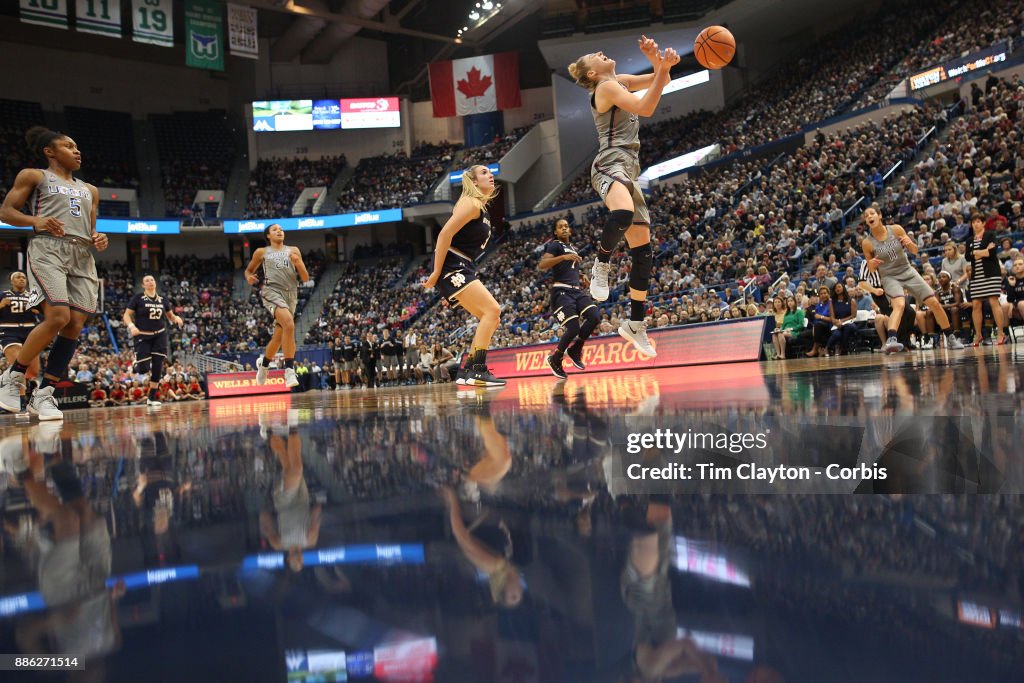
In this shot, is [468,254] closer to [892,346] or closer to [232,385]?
[892,346]

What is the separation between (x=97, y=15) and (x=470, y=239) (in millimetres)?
24244

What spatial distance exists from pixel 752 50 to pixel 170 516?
31.7 metres

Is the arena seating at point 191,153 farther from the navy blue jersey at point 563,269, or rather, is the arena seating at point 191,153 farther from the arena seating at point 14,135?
the navy blue jersey at point 563,269

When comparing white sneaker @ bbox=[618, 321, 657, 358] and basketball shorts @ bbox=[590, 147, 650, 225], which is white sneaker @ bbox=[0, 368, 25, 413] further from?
white sneaker @ bbox=[618, 321, 657, 358]

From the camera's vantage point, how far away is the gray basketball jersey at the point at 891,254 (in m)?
6.96

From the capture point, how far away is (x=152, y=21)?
2453 centimetres

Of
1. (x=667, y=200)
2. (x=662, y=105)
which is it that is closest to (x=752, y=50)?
(x=662, y=105)

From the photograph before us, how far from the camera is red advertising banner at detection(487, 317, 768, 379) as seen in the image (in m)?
9.82

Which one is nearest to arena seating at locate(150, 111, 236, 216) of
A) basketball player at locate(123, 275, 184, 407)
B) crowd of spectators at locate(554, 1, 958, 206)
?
crowd of spectators at locate(554, 1, 958, 206)

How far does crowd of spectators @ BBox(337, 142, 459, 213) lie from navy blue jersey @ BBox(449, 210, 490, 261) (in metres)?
27.4

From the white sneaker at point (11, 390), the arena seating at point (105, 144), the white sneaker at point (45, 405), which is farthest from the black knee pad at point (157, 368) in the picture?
the arena seating at point (105, 144)

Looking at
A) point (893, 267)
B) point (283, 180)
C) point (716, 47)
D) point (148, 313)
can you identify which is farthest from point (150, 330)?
point (283, 180)

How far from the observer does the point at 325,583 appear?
740 mm

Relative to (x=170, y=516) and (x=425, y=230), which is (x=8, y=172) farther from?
(x=170, y=516)
